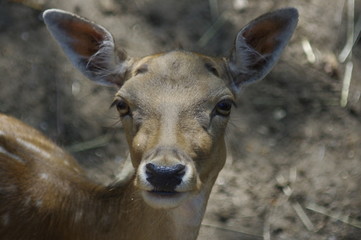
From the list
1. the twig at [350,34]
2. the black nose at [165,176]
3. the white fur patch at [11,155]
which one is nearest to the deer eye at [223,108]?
the black nose at [165,176]

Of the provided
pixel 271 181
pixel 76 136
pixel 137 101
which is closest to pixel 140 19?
pixel 76 136

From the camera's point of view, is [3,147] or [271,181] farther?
[271,181]

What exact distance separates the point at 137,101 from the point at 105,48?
2.08 feet


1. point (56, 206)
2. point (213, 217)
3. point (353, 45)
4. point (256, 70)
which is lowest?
point (213, 217)

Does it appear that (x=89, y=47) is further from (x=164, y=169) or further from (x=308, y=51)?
(x=308, y=51)

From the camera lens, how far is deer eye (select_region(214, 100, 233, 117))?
4.04 metres

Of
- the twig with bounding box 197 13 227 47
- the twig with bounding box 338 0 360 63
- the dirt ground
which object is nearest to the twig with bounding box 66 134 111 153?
the dirt ground

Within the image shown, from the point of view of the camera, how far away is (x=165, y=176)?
3.53 m

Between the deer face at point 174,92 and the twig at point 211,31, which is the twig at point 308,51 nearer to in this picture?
the twig at point 211,31

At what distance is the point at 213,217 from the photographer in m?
5.99

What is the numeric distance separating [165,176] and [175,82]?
698mm

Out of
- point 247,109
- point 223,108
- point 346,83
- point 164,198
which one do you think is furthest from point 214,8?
point 164,198

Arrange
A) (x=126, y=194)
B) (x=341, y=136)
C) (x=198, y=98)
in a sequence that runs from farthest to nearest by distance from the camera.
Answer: (x=341, y=136)
(x=126, y=194)
(x=198, y=98)

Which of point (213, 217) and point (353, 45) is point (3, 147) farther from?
point (353, 45)
